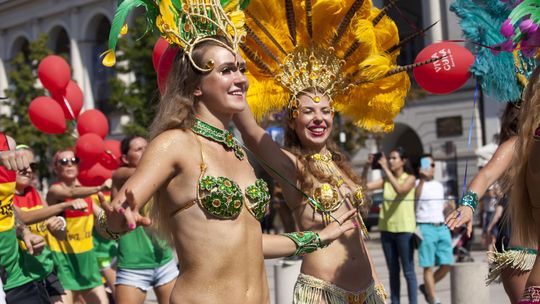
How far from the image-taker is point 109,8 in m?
37.8

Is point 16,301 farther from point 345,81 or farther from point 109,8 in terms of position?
point 109,8

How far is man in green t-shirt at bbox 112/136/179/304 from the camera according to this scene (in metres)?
6.78

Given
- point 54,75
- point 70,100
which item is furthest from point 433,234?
point 54,75

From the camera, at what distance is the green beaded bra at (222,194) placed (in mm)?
3385

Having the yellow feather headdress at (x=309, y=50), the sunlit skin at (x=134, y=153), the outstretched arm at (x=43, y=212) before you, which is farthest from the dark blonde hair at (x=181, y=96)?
the sunlit skin at (x=134, y=153)

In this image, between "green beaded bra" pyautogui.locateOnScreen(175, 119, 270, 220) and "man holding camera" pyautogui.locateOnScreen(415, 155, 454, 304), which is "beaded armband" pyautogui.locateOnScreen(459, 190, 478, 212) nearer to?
"green beaded bra" pyautogui.locateOnScreen(175, 119, 270, 220)

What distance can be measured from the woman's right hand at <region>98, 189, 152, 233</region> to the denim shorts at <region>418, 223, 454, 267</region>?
6.91 metres

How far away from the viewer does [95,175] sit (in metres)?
9.04

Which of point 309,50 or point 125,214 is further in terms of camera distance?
point 309,50

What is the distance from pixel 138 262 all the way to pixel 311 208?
259cm

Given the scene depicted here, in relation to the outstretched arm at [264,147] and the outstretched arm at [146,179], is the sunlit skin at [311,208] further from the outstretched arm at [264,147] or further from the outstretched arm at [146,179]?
the outstretched arm at [146,179]

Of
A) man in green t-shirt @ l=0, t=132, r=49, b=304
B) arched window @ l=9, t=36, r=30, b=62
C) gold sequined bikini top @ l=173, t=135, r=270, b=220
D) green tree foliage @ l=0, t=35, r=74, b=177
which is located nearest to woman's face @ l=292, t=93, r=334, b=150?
gold sequined bikini top @ l=173, t=135, r=270, b=220

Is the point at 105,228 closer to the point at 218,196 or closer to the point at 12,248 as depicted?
the point at 218,196

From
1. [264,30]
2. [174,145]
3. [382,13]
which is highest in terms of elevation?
[382,13]
